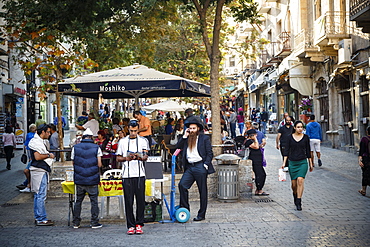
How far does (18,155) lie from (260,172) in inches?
601

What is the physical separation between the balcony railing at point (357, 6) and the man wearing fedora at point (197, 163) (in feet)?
31.7

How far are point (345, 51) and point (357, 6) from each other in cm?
403

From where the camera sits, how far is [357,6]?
17016 mm

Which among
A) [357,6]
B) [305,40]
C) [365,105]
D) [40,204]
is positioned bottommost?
[40,204]

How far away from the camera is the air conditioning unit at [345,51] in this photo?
68.1ft

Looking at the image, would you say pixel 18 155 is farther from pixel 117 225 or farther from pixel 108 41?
pixel 117 225

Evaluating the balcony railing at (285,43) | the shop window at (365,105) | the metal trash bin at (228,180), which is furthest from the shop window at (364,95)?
the balcony railing at (285,43)

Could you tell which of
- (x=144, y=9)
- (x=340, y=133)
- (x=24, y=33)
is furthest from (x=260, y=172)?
(x=340, y=133)

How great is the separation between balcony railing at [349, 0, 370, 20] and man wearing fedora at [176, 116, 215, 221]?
380 inches

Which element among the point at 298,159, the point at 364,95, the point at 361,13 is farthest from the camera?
the point at 364,95

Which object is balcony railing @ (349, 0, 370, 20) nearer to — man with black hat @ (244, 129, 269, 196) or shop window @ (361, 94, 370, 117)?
shop window @ (361, 94, 370, 117)

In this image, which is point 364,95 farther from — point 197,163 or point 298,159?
point 197,163

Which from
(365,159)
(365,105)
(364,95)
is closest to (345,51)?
(364,95)

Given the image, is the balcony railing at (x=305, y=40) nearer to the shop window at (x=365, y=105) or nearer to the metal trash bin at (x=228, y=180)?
the shop window at (x=365, y=105)
